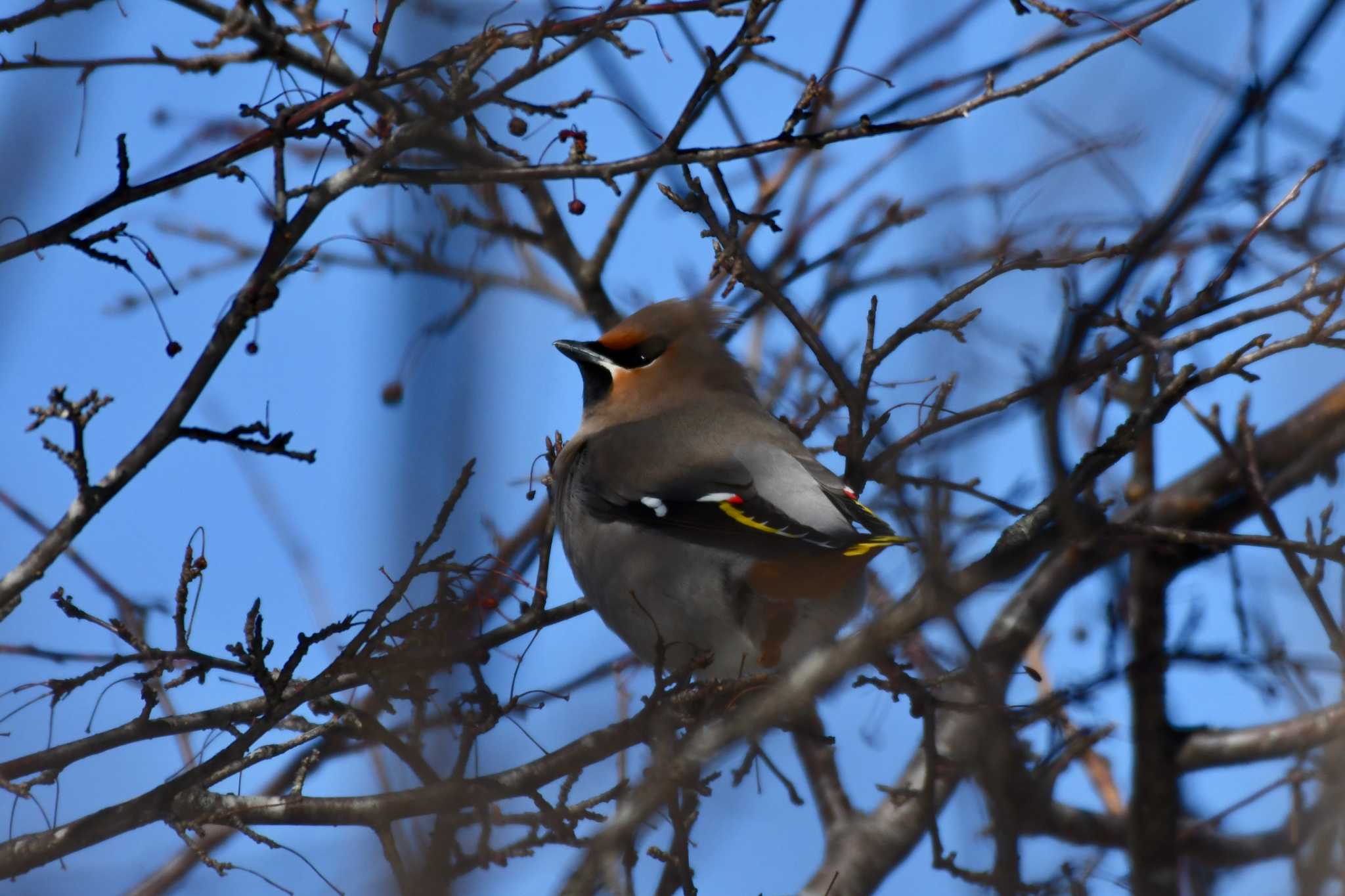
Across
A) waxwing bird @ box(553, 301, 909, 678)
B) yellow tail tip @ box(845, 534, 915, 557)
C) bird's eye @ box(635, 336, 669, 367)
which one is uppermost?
bird's eye @ box(635, 336, 669, 367)

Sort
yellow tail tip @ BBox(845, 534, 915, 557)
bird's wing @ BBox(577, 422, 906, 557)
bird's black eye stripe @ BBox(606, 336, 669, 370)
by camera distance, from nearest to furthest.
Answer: yellow tail tip @ BBox(845, 534, 915, 557) < bird's wing @ BBox(577, 422, 906, 557) < bird's black eye stripe @ BBox(606, 336, 669, 370)

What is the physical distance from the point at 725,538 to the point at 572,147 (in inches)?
51.2

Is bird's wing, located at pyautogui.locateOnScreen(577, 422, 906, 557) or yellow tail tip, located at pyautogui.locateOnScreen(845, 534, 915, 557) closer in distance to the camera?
yellow tail tip, located at pyautogui.locateOnScreen(845, 534, 915, 557)

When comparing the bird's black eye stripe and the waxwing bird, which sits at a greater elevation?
the bird's black eye stripe

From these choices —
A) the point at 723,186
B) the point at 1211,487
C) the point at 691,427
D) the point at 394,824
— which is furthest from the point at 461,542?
the point at 1211,487

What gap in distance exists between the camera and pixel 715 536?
4.22m

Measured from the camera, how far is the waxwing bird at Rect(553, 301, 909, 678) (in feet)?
13.4

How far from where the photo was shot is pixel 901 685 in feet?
9.80

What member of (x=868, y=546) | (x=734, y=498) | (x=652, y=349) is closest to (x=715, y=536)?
(x=734, y=498)

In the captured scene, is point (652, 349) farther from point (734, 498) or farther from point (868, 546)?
point (868, 546)

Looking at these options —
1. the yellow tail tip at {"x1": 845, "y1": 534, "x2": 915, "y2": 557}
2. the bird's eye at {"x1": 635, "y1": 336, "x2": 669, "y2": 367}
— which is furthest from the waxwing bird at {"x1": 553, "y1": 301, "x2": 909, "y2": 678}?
the bird's eye at {"x1": 635, "y1": 336, "x2": 669, "y2": 367}

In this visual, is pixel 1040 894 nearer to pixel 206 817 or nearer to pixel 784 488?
pixel 206 817

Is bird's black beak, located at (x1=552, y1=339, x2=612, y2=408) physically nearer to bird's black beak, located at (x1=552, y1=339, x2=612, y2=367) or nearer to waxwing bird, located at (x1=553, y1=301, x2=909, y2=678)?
bird's black beak, located at (x1=552, y1=339, x2=612, y2=367)

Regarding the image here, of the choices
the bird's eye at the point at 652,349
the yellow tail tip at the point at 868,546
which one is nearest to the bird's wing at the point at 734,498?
the yellow tail tip at the point at 868,546
